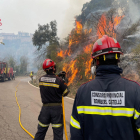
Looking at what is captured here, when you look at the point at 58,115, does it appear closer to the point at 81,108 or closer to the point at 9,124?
the point at 81,108

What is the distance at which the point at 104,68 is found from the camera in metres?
1.43

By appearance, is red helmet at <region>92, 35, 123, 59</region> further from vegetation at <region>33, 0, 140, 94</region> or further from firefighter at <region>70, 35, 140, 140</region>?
vegetation at <region>33, 0, 140, 94</region>

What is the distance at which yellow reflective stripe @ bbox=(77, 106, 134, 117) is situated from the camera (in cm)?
129

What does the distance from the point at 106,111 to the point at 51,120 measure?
73.8 inches

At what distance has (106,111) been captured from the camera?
1343 millimetres

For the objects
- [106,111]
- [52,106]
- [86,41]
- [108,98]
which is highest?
[86,41]

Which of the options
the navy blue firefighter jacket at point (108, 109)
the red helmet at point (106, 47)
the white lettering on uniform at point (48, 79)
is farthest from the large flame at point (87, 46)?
the navy blue firefighter jacket at point (108, 109)

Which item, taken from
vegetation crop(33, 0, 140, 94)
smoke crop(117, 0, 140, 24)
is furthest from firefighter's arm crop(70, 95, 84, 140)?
smoke crop(117, 0, 140, 24)

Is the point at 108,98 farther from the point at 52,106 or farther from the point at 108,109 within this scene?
the point at 52,106

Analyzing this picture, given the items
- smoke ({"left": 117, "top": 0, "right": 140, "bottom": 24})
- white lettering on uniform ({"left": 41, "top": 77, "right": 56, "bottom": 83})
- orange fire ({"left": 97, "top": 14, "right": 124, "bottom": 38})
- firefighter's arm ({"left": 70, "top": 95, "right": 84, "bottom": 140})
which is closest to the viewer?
firefighter's arm ({"left": 70, "top": 95, "right": 84, "bottom": 140})

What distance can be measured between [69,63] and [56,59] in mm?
3371

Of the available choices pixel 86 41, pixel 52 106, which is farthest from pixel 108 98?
pixel 86 41

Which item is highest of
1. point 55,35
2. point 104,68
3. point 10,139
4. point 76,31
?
point 55,35

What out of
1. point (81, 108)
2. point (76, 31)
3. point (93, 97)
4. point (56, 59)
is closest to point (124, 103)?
point (93, 97)
